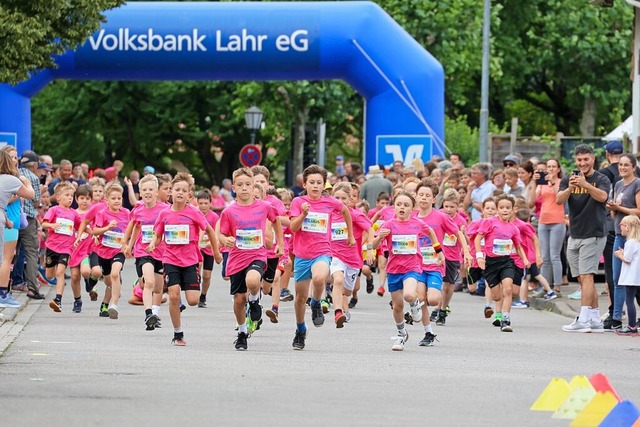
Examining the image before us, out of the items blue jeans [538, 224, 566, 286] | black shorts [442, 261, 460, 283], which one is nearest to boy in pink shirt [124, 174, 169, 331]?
black shorts [442, 261, 460, 283]

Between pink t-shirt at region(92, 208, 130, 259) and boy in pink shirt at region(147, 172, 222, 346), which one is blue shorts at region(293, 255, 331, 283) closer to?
boy in pink shirt at region(147, 172, 222, 346)

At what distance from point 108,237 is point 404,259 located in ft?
16.9

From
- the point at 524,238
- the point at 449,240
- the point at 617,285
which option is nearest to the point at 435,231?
the point at 617,285

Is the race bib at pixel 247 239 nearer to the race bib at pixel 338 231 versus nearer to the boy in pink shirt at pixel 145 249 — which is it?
the boy in pink shirt at pixel 145 249

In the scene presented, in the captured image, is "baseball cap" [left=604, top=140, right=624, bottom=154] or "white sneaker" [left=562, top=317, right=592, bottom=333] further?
"baseball cap" [left=604, top=140, right=624, bottom=154]

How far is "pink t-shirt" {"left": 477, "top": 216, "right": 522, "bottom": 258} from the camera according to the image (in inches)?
722

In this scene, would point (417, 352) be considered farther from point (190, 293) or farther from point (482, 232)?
point (482, 232)

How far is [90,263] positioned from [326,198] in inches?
202

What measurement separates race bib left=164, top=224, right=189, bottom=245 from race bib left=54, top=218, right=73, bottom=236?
4.77 m

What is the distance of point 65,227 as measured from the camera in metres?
20.0

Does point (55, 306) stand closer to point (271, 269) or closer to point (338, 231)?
point (271, 269)

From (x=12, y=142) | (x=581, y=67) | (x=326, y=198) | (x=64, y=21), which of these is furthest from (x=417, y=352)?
(x=581, y=67)

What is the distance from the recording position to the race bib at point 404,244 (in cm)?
1514

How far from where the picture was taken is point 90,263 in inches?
778
